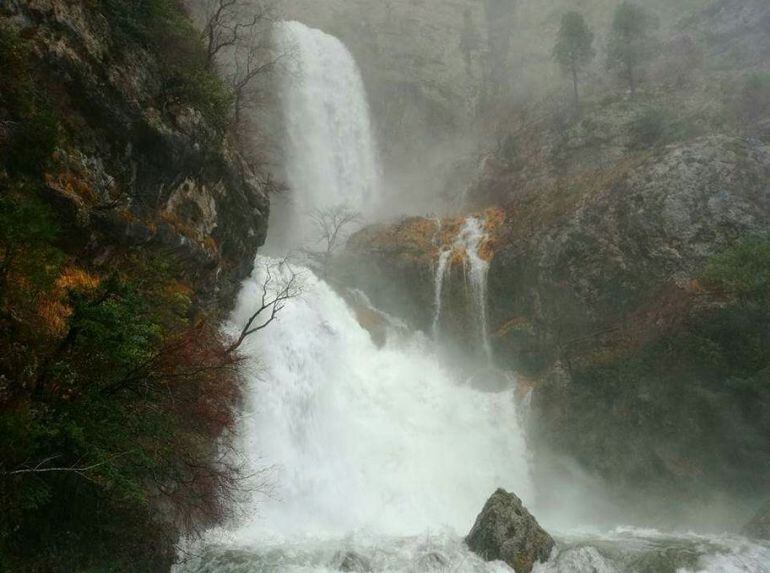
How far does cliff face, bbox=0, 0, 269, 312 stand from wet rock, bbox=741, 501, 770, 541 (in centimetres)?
1775

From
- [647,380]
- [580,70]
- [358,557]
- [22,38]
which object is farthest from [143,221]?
[580,70]

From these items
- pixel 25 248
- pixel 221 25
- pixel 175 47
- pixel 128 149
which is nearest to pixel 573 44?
pixel 221 25

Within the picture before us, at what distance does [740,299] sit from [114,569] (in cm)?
1982

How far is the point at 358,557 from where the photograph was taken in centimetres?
1259

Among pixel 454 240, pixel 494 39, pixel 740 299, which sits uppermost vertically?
pixel 494 39

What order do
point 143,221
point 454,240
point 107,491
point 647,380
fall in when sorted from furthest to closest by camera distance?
point 454,240 → point 647,380 → point 143,221 → point 107,491

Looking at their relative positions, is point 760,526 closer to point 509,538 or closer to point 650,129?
point 509,538

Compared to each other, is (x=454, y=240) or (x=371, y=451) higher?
(x=454, y=240)

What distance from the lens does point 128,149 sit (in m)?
13.9

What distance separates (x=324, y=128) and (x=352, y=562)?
35797 millimetres

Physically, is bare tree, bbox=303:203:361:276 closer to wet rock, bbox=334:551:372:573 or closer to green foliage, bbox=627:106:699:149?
green foliage, bbox=627:106:699:149

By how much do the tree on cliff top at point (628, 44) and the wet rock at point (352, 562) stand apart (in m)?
35.6

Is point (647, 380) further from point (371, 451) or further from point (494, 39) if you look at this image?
point (494, 39)

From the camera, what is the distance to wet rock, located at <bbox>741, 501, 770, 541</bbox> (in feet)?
→ 48.1
